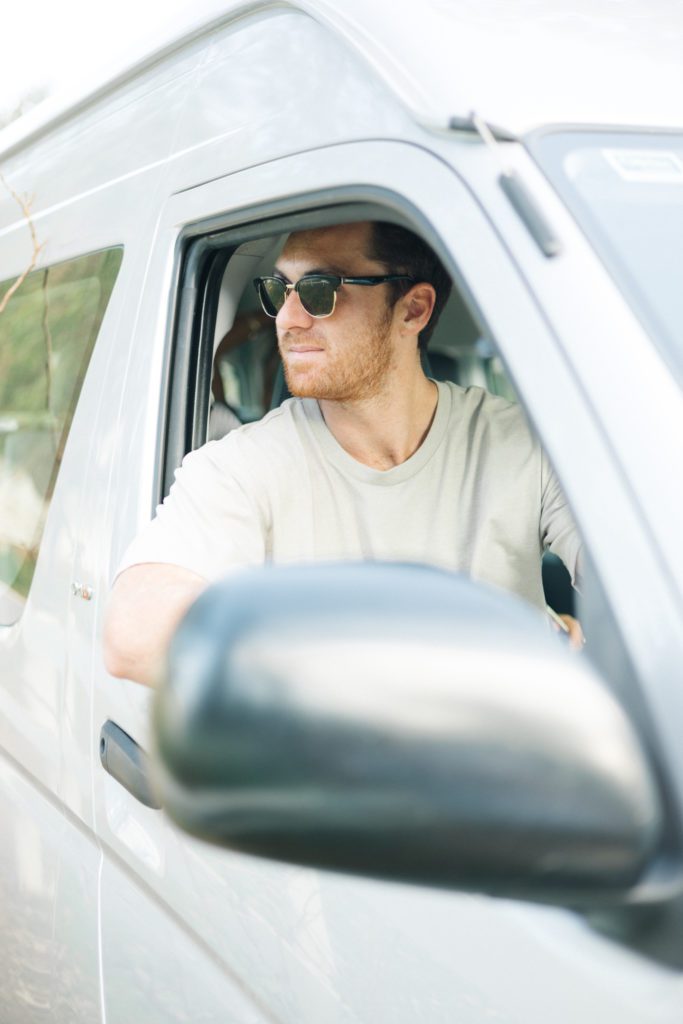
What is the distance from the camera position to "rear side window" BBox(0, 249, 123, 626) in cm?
231

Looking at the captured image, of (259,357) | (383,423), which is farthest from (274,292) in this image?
(259,357)

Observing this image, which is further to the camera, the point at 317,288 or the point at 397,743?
the point at 317,288

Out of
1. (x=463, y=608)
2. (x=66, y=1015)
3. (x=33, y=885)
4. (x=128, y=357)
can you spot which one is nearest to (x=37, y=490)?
(x=128, y=357)

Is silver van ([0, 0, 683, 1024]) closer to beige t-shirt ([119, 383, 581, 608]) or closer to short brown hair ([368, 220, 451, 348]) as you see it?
beige t-shirt ([119, 383, 581, 608])

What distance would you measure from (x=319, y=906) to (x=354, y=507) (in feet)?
2.63

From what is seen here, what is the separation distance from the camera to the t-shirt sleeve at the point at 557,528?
211cm

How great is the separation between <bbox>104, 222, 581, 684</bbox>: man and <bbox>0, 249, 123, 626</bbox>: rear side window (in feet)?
1.18

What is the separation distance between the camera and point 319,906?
1431 mm

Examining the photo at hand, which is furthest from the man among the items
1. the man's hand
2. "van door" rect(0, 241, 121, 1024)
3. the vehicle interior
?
the man's hand

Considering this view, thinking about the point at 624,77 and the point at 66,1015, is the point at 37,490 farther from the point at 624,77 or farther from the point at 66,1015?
the point at 624,77

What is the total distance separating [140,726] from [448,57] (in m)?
1.08

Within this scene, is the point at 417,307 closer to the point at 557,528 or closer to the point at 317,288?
the point at 317,288

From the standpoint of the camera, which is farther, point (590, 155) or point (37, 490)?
point (37, 490)

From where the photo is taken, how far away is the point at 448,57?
135 cm
